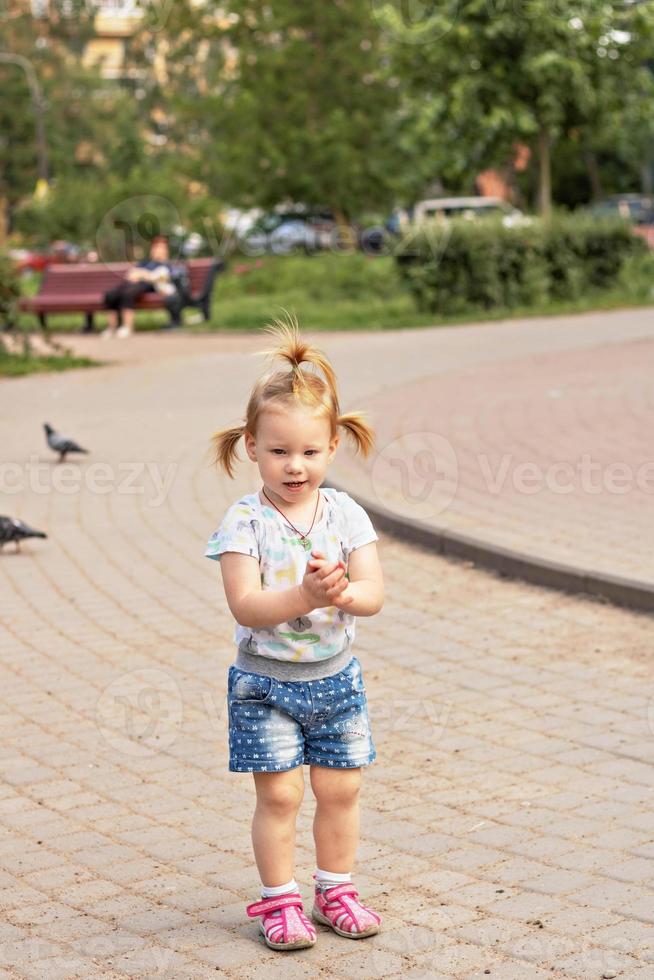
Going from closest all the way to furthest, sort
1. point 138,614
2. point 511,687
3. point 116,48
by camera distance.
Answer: point 511,687, point 138,614, point 116,48

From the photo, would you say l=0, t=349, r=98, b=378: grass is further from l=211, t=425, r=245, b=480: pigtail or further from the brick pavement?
l=211, t=425, r=245, b=480: pigtail

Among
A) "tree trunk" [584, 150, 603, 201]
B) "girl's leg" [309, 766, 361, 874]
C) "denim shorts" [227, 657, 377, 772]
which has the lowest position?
"girl's leg" [309, 766, 361, 874]

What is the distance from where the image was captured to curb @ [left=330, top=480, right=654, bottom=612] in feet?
23.4

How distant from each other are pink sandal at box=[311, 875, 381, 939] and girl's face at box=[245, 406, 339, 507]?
0.91 metres

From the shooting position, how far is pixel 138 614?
7.24 meters

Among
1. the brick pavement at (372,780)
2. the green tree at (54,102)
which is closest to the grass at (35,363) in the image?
the brick pavement at (372,780)

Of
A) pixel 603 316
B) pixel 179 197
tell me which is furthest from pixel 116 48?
pixel 603 316

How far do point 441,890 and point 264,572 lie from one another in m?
0.99

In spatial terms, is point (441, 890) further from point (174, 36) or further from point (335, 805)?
point (174, 36)

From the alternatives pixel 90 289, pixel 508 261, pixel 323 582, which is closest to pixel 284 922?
pixel 323 582

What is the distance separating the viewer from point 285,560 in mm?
3693


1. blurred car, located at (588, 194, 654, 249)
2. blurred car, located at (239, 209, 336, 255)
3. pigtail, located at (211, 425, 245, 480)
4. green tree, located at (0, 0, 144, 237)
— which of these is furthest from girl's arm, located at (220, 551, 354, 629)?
green tree, located at (0, 0, 144, 237)

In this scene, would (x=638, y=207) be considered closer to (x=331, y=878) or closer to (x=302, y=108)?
(x=302, y=108)

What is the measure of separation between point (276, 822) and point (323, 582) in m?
0.69
